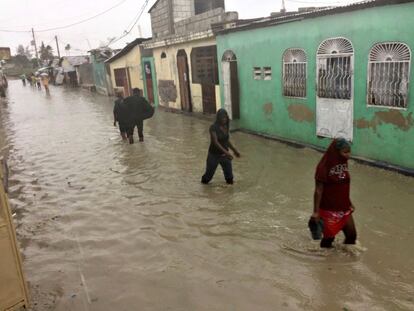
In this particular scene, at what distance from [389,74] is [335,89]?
55.7 inches

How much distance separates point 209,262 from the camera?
4.79 metres

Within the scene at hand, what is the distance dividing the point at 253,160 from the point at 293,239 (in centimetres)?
419

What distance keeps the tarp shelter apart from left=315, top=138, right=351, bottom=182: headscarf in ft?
9.66

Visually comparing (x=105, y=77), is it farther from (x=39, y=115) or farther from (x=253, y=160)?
(x=253, y=160)

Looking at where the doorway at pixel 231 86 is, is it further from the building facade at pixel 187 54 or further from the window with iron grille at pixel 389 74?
the window with iron grille at pixel 389 74

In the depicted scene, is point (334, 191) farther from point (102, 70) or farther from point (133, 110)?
point (102, 70)

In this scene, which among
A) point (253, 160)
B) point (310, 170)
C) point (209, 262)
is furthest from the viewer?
point (253, 160)

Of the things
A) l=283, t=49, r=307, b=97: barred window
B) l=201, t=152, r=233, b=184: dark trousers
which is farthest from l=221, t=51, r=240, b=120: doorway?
l=201, t=152, r=233, b=184: dark trousers

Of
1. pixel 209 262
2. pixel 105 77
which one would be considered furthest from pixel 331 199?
pixel 105 77

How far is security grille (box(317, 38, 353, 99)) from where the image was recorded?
27.2 ft

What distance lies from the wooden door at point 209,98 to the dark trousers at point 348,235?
10303 mm

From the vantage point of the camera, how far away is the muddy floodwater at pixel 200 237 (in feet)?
13.5

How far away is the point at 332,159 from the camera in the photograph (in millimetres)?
4203

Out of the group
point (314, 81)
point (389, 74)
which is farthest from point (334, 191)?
point (314, 81)
